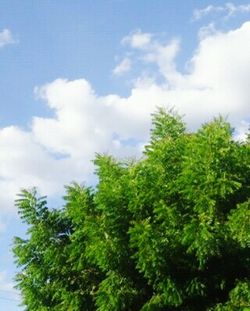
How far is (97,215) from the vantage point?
23938mm

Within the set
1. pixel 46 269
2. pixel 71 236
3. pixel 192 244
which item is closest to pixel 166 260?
pixel 192 244

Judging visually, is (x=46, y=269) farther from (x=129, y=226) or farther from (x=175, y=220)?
(x=175, y=220)

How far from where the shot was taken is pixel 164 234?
856 inches

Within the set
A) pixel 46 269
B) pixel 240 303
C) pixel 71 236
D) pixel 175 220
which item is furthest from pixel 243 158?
pixel 46 269

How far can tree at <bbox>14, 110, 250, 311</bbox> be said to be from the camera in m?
21.4

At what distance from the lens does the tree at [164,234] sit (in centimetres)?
2142

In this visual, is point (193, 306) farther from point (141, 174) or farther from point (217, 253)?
point (141, 174)

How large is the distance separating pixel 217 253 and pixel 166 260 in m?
1.86

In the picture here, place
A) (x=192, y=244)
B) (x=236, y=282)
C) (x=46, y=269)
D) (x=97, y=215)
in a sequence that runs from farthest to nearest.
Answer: (x=46, y=269), (x=97, y=215), (x=236, y=282), (x=192, y=244)

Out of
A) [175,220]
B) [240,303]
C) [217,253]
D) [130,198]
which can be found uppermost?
[130,198]

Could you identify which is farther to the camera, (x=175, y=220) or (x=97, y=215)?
(x=97, y=215)

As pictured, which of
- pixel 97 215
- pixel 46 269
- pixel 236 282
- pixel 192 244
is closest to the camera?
pixel 192 244

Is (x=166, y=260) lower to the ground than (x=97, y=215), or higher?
lower

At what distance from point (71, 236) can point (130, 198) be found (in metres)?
3.27
